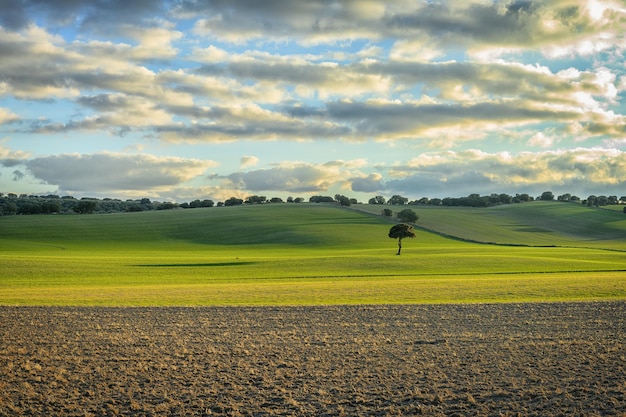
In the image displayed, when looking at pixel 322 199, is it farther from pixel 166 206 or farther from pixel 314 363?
pixel 314 363

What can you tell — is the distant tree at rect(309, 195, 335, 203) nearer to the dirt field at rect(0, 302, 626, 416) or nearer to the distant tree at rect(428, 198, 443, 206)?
the distant tree at rect(428, 198, 443, 206)

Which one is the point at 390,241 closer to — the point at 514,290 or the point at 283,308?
the point at 514,290

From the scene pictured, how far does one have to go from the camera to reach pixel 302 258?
5938cm

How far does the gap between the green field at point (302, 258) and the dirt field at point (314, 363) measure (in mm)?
6477

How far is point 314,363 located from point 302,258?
4308 cm

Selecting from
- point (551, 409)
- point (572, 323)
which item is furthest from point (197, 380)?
point (572, 323)

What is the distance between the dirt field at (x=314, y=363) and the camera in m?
12.8

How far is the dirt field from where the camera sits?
12805 millimetres

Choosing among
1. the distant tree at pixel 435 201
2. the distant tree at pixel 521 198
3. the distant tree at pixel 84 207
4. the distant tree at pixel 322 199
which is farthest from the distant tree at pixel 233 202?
the distant tree at pixel 521 198

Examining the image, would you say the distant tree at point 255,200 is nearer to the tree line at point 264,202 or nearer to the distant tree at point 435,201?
the tree line at point 264,202

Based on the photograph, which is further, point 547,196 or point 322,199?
point 547,196

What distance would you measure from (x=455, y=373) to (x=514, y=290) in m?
20.6

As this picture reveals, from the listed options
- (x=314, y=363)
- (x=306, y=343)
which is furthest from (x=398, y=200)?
(x=314, y=363)

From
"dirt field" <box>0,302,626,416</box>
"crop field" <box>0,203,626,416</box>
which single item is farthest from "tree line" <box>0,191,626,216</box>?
"dirt field" <box>0,302,626,416</box>
